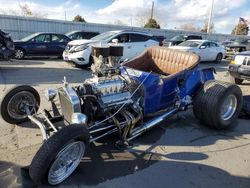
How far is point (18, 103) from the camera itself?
15.5 feet

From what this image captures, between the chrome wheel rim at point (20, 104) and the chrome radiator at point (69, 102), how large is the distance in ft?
3.22

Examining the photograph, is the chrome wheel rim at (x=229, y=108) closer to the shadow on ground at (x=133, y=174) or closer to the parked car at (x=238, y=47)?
the shadow on ground at (x=133, y=174)

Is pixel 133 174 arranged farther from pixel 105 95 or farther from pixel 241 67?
pixel 241 67

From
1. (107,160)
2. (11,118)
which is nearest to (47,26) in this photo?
(11,118)

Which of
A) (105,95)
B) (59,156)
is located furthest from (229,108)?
(59,156)

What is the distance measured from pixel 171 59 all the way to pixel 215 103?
1.36 metres

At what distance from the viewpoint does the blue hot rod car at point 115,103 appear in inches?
128

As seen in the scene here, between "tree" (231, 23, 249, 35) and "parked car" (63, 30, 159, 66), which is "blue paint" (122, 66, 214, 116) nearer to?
"parked car" (63, 30, 159, 66)

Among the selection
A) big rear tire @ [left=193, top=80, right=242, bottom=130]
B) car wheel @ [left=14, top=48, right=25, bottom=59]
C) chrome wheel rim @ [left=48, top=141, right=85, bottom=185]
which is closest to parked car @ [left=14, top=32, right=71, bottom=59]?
car wheel @ [left=14, top=48, right=25, bottom=59]

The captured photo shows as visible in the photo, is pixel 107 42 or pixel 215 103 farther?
pixel 107 42

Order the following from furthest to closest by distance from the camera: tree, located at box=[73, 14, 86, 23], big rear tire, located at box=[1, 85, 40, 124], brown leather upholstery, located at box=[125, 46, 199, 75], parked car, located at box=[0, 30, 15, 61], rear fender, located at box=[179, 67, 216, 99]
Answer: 1. tree, located at box=[73, 14, 86, 23]
2. parked car, located at box=[0, 30, 15, 61]
3. brown leather upholstery, located at box=[125, 46, 199, 75]
4. rear fender, located at box=[179, 67, 216, 99]
5. big rear tire, located at box=[1, 85, 40, 124]

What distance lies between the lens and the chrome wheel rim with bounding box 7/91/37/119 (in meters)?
4.66

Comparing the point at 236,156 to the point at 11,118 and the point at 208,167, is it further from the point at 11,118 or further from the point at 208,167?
the point at 11,118

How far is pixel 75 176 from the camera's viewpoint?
342cm
